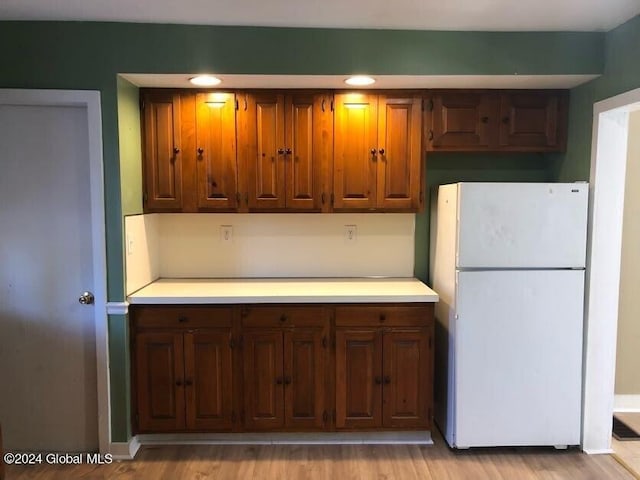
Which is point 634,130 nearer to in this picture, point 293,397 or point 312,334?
point 312,334

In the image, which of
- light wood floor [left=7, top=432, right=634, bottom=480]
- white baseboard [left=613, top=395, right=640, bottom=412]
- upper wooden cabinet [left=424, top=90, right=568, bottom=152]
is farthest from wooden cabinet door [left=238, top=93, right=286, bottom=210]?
white baseboard [left=613, top=395, right=640, bottom=412]

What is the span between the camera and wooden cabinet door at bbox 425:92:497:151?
2.74 meters

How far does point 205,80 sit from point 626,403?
11.3 feet

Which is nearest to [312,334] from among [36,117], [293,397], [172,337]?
[293,397]

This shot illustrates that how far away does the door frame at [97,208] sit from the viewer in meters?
2.38

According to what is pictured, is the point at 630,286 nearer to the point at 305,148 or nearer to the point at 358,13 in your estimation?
the point at 305,148

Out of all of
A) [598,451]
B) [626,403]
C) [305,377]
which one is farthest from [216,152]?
[626,403]

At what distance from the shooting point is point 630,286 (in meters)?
3.12

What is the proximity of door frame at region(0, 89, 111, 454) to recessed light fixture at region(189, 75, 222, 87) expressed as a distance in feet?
1.64

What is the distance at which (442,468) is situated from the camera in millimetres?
2473

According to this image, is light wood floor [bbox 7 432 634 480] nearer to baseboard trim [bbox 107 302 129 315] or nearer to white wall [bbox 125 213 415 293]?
baseboard trim [bbox 107 302 129 315]

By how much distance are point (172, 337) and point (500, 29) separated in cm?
243

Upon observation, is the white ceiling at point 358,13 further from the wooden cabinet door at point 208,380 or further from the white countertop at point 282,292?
the wooden cabinet door at point 208,380

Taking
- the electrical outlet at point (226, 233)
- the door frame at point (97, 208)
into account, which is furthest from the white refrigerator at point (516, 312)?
the door frame at point (97, 208)
